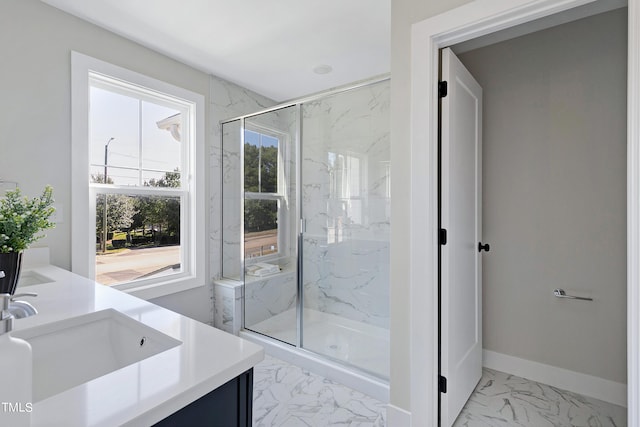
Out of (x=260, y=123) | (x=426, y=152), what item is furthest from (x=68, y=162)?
(x=426, y=152)

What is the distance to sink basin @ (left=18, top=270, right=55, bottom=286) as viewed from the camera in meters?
1.63

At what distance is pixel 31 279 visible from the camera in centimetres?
170

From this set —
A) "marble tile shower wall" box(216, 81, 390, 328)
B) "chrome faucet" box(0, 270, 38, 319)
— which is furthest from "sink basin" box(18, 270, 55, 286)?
"marble tile shower wall" box(216, 81, 390, 328)

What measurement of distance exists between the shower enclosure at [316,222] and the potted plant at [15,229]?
190cm

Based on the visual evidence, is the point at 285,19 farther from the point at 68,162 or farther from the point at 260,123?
the point at 68,162

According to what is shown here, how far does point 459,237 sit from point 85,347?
5.61 feet

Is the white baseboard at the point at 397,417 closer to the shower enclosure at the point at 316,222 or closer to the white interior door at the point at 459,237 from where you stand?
the white interior door at the point at 459,237

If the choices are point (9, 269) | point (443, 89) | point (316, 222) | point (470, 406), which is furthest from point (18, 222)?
point (470, 406)

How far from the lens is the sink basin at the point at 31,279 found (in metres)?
1.63

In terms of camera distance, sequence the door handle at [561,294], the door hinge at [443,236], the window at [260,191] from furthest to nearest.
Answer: the window at [260,191] < the door handle at [561,294] < the door hinge at [443,236]

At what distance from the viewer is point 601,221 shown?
1.95 meters

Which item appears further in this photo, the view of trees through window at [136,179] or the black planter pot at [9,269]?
the view of trees through window at [136,179]

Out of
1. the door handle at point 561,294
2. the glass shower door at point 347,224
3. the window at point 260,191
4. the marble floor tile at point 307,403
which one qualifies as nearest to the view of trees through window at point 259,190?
the window at point 260,191

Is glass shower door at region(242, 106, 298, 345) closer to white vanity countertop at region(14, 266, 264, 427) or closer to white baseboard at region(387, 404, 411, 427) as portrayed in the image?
white baseboard at region(387, 404, 411, 427)
